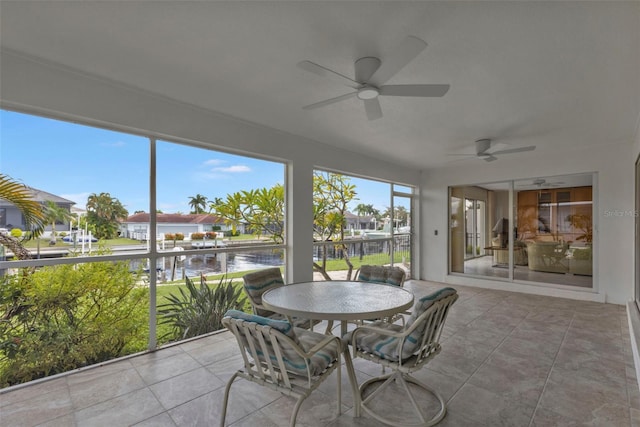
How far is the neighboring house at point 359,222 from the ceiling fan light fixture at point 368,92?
3.21 m

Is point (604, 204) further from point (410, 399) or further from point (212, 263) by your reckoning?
point (212, 263)

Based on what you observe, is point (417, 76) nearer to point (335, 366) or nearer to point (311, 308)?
point (311, 308)

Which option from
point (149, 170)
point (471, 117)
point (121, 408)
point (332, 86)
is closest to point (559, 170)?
point (471, 117)

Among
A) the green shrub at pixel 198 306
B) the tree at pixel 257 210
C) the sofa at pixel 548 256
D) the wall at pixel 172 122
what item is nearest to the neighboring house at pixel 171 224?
the tree at pixel 257 210

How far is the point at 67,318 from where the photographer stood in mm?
2705

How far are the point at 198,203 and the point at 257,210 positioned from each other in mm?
A: 828

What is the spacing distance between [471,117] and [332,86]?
183cm

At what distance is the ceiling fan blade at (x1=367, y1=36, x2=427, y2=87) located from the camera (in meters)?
1.72

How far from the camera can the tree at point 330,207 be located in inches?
198

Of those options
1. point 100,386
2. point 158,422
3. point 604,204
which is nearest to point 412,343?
point 158,422

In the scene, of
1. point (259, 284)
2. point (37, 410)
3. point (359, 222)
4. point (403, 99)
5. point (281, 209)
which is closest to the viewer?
point (37, 410)

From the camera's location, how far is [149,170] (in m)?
3.12

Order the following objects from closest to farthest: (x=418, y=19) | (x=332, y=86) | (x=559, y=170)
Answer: (x=418, y=19) → (x=332, y=86) → (x=559, y=170)

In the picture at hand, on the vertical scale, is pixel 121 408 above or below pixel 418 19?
below
